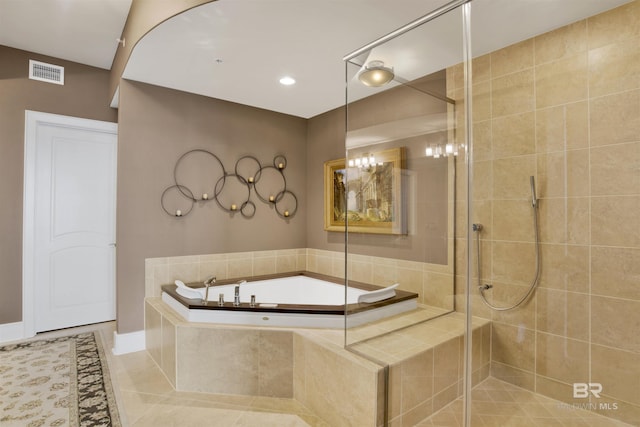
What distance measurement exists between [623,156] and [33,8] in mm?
3947

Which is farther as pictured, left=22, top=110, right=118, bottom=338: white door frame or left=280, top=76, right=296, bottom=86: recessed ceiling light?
left=22, top=110, right=118, bottom=338: white door frame

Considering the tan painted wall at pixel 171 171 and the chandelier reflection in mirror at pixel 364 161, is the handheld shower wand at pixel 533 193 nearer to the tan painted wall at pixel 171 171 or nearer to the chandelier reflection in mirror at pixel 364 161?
the chandelier reflection in mirror at pixel 364 161

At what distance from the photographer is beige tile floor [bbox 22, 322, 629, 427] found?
5.48 feet

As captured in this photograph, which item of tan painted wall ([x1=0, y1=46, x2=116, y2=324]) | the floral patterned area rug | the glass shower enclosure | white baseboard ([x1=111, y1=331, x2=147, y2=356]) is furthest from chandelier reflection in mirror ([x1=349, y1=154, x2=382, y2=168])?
tan painted wall ([x1=0, y1=46, x2=116, y2=324])

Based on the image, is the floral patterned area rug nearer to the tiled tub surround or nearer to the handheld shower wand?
the tiled tub surround

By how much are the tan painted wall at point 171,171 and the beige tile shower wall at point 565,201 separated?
2420mm

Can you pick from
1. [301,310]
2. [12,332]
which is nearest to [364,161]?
[301,310]

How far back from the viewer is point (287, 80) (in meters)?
3.05

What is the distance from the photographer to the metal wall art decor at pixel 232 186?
3342mm

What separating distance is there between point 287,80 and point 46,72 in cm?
241

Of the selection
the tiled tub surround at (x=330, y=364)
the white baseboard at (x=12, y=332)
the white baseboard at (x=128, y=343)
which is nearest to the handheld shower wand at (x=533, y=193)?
the tiled tub surround at (x=330, y=364)

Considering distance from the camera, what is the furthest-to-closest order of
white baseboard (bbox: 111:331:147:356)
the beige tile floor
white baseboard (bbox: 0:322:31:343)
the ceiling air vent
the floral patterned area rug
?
the ceiling air vent, white baseboard (bbox: 0:322:31:343), white baseboard (bbox: 111:331:147:356), the floral patterned area rug, the beige tile floor

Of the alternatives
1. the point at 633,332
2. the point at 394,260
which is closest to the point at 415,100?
the point at 394,260

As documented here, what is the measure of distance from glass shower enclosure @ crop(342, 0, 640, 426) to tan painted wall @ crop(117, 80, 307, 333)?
1827mm
